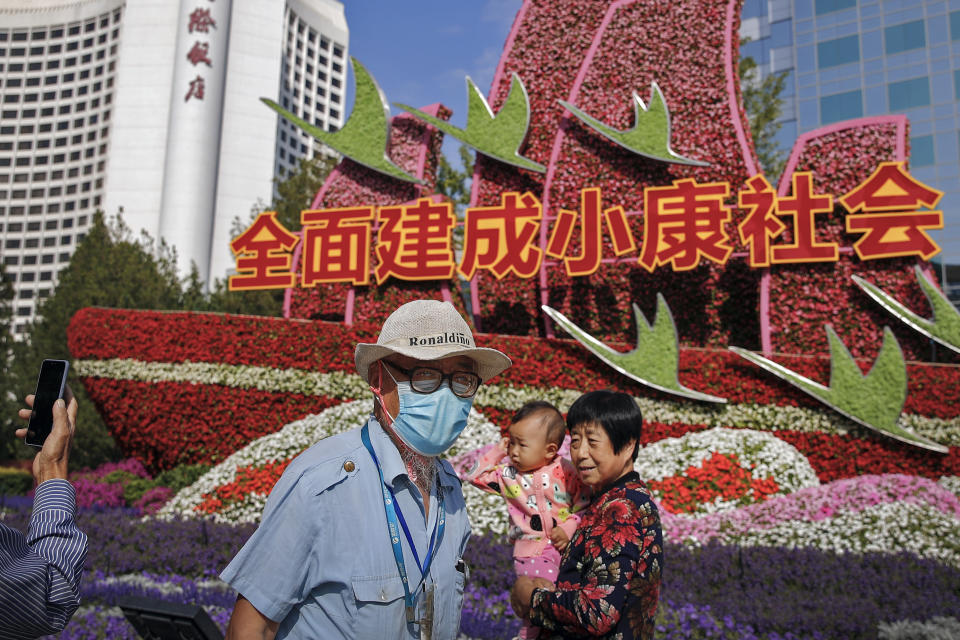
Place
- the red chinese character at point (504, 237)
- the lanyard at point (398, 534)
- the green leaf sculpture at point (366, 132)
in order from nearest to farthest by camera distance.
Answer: the lanyard at point (398, 534), the red chinese character at point (504, 237), the green leaf sculpture at point (366, 132)

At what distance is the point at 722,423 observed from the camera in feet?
29.3

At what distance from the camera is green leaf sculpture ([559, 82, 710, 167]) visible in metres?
9.92

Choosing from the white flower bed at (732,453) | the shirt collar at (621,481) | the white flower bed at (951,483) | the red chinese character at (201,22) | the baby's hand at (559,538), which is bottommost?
the white flower bed at (951,483)

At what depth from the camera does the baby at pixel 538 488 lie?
9.37 feet

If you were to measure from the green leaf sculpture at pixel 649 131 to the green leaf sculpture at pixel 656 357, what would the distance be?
239cm

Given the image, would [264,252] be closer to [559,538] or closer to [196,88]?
[559,538]

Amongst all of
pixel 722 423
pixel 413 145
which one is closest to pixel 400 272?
pixel 413 145

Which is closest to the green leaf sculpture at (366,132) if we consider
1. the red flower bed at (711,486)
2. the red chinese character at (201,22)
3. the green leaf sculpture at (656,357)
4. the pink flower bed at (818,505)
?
the green leaf sculpture at (656,357)

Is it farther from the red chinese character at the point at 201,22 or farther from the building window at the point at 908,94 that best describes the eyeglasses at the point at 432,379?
the red chinese character at the point at 201,22

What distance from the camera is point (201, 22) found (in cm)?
4222

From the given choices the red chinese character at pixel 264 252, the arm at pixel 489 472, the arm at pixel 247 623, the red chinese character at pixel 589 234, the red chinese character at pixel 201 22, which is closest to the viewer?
the arm at pixel 247 623

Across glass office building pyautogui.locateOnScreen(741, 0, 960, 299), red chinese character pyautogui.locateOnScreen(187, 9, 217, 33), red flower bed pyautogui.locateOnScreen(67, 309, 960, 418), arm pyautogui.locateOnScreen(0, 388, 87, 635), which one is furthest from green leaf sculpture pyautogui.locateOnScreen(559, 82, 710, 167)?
red chinese character pyautogui.locateOnScreen(187, 9, 217, 33)

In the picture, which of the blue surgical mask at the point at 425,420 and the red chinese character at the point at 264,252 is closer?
the blue surgical mask at the point at 425,420

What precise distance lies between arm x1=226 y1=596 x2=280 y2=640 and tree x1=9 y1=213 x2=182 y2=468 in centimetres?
1520
